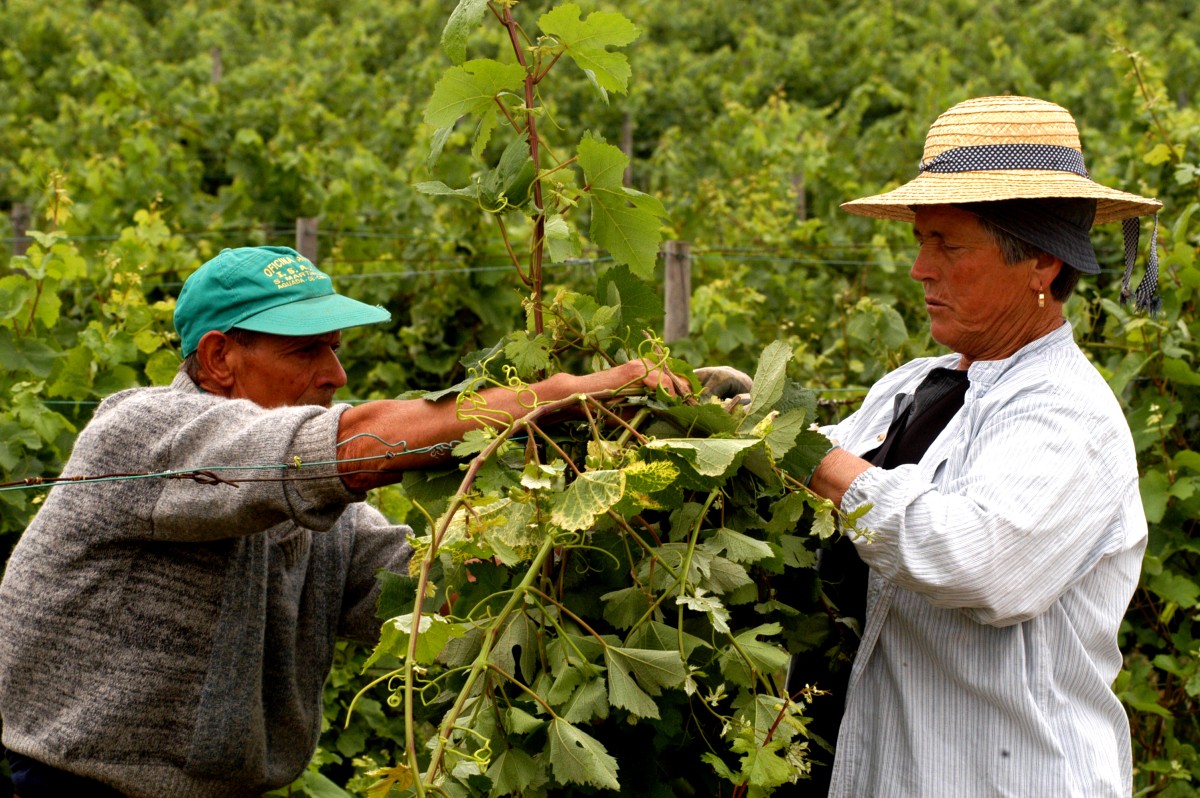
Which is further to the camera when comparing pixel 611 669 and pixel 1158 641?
pixel 1158 641

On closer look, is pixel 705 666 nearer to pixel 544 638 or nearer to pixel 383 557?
pixel 544 638

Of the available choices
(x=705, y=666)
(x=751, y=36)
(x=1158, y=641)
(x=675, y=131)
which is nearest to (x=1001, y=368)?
(x=705, y=666)

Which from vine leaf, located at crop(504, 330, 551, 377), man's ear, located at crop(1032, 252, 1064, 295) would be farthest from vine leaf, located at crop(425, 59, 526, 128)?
man's ear, located at crop(1032, 252, 1064, 295)

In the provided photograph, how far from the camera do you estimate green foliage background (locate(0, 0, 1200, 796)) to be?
12.6ft

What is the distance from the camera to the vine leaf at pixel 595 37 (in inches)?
76.6

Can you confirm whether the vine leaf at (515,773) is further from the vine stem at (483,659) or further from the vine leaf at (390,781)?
the vine leaf at (390,781)

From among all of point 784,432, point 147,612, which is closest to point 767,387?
point 784,432

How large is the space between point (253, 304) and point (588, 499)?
0.93 m

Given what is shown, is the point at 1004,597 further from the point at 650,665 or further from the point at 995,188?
the point at 995,188

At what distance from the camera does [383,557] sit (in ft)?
8.43

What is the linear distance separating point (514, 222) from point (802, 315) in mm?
1533

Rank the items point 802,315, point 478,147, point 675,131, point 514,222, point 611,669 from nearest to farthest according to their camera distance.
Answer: point 611,669
point 478,147
point 802,315
point 514,222
point 675,131

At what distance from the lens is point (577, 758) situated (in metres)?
1.65

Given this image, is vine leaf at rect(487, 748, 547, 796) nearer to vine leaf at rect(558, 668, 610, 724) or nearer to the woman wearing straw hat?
vine leaf at rect(558, 668, 610, 724)
